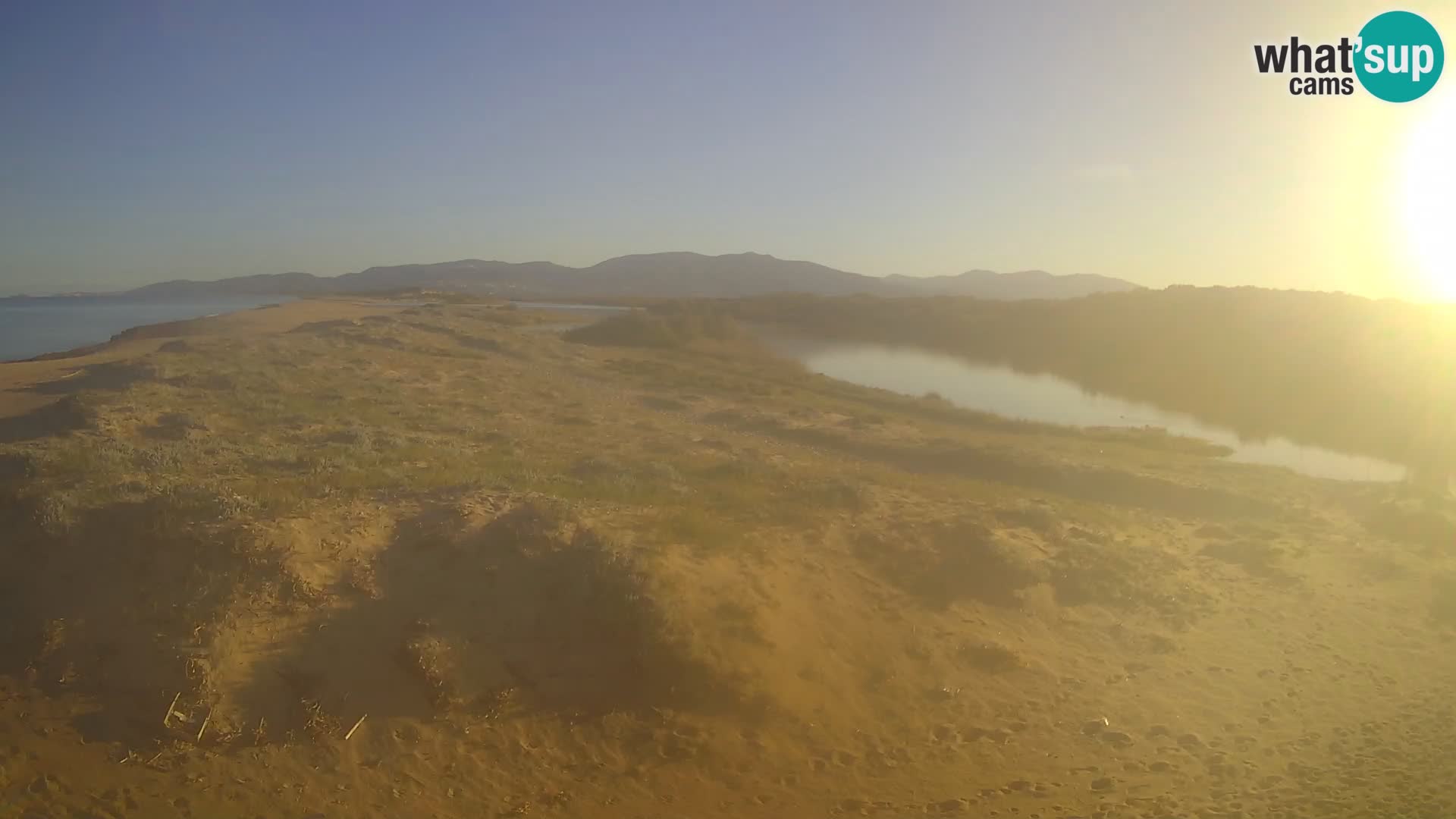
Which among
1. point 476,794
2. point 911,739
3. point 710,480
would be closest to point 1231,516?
point 710,480

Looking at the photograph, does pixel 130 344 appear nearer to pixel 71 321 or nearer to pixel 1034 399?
pixel 71 321

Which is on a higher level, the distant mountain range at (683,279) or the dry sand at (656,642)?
the distant mountain range at (683,279)

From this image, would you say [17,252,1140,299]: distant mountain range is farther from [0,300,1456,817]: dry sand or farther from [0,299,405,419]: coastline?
[0,300,1456,817]: dry sand

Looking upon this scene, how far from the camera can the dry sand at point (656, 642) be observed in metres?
6.96

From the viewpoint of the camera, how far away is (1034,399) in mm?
34656

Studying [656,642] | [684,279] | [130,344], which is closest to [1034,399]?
[656,642]

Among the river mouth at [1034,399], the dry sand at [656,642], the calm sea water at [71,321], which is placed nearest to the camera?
the dry sand at [656,642]

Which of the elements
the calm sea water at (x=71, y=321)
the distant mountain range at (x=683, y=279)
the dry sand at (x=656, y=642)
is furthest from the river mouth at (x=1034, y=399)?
the distant mountain range at (x=683, y=279)

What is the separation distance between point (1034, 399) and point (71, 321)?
199ft

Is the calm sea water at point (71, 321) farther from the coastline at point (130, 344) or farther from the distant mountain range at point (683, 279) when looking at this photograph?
the distant mountain range at point (683, 279)

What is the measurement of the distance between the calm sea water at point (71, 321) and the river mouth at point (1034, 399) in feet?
114

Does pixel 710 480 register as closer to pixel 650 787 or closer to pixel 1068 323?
pixel 650 787

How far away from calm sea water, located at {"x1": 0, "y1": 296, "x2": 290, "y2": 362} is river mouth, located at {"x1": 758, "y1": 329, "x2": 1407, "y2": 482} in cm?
3483

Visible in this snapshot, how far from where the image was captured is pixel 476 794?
266 inches
